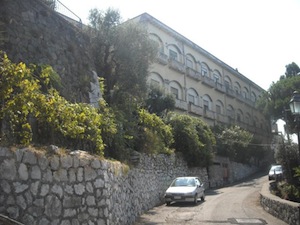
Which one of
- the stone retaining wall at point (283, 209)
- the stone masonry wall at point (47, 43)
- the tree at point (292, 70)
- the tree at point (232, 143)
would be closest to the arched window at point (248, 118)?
the tree at point (292, 70)

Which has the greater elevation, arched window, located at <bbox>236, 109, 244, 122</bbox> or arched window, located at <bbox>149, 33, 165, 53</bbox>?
arched window, located at <bbox>149, 33, 165, 53</bbox>

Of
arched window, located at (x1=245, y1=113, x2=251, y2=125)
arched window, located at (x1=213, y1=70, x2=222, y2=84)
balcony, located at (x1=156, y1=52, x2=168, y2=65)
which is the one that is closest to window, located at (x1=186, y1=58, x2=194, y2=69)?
balcony, located at (x1=156, y1=52, x2=168, y2=65)

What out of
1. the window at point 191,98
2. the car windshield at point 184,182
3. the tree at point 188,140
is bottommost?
the car windshield at point 184,182

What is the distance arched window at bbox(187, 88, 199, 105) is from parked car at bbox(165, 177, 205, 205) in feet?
72.2

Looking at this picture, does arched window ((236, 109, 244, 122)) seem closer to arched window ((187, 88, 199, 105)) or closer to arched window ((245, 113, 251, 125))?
arched window ((245, 113, 251, 125))

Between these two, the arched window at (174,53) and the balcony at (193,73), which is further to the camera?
the balcony at (193,73)

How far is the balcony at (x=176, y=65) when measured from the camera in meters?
36.1

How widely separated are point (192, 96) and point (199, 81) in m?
2.50

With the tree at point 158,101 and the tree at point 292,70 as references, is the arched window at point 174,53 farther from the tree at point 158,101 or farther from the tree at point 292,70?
the tree at point 292,70

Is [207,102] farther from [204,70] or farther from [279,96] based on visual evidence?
[279,96]

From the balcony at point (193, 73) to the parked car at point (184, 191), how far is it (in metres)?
22.3

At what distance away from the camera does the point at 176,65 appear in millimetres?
36938

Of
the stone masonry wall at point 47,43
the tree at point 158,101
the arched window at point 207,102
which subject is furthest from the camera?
the arched window at point 207,102

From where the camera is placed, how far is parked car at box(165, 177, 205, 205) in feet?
56.7
